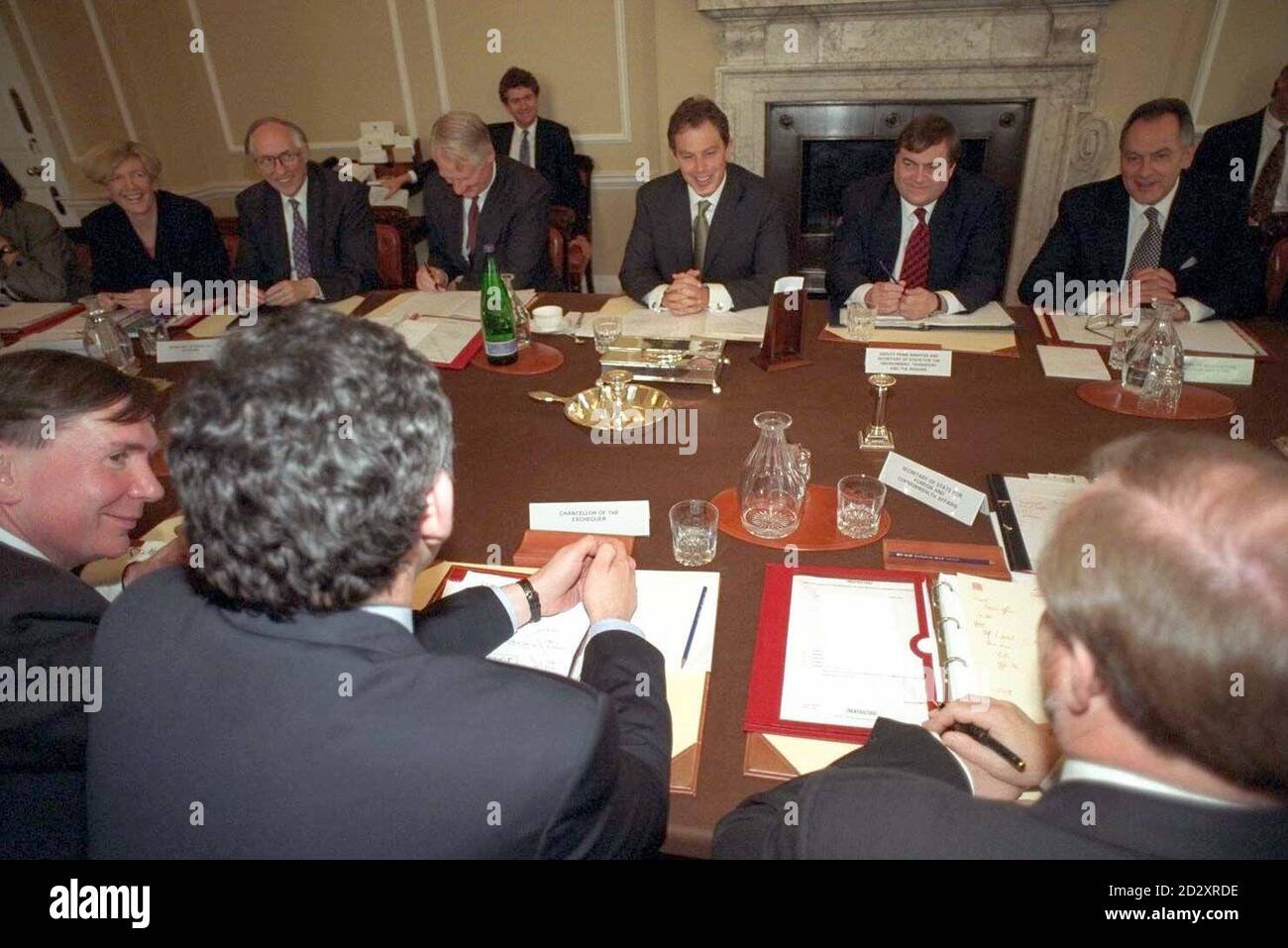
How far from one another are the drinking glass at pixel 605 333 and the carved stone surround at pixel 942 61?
2.98 metres

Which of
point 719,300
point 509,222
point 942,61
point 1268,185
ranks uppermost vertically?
point 942,61

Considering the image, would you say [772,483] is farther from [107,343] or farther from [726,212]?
[107,343]

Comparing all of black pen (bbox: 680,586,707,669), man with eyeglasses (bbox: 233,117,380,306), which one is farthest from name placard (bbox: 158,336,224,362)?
black pen (bbox: 680,586,707,669)

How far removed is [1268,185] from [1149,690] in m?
4.44

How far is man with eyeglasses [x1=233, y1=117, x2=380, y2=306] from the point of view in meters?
2.96

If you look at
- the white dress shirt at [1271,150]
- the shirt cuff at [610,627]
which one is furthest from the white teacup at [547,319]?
the white dress shirt at [1271,150]

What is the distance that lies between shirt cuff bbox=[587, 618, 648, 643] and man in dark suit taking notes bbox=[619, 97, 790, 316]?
171 centimetres

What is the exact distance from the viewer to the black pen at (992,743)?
3.10 ft

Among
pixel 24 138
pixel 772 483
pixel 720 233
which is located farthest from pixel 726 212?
pixel 24 138

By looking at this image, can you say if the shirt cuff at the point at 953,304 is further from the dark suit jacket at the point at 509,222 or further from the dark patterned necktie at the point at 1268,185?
the dark patterned necktie at the point at 1268,185

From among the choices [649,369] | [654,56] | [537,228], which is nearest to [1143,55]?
[654,56]

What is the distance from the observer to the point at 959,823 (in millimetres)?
710

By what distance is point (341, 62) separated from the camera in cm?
503

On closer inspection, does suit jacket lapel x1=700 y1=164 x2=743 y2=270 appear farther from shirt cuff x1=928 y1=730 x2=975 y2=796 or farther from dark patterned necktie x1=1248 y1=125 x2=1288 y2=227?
dark patterned necktie x1=1248 y1=125 x2=1288 y2=227
